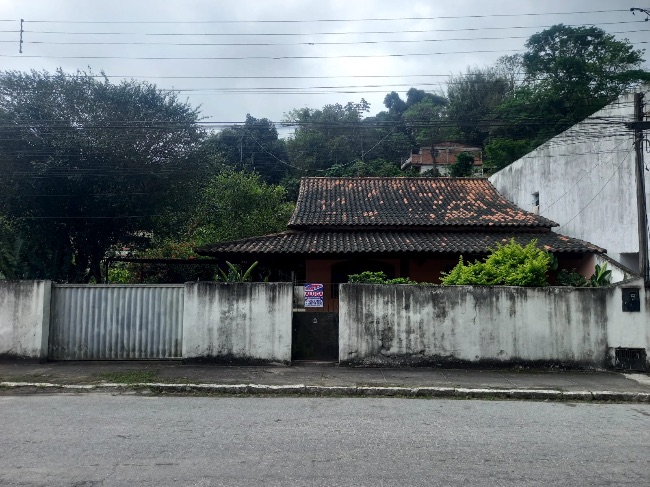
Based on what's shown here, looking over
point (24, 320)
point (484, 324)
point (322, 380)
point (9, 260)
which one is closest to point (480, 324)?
point (484, 324)

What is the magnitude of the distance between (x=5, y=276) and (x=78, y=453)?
10.1m

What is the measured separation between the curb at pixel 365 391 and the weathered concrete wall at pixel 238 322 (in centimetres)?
187

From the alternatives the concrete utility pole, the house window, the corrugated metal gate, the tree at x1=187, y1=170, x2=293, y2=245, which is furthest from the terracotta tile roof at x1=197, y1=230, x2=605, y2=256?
the tree at x1=187, y1=170, x2=293, y2=245

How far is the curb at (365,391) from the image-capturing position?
8.88m

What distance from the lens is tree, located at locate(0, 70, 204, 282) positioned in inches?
620

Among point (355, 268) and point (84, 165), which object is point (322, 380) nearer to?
point (355, 268)

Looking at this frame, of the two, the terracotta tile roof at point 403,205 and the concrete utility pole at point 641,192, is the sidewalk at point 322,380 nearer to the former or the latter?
the concrete utility pole at point 641,192

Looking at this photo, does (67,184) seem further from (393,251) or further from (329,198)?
(393,251)

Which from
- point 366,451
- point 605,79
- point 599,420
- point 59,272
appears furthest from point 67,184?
point 605,79

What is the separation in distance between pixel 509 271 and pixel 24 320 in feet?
34.7

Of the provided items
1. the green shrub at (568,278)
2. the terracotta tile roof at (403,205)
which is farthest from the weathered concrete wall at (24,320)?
the green shrub at (568,278)

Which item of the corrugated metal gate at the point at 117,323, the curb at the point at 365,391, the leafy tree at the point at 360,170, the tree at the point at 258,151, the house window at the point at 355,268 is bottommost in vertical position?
the curb at the point at 365,391

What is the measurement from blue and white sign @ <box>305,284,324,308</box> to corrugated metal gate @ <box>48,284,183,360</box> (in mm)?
2793

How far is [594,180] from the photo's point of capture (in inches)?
628
